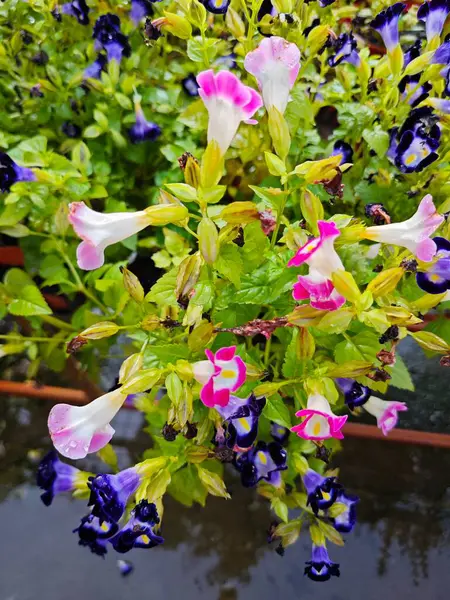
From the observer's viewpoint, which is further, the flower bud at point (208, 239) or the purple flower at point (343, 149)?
the purple flower at point (343, 149)

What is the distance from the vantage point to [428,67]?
0.74m

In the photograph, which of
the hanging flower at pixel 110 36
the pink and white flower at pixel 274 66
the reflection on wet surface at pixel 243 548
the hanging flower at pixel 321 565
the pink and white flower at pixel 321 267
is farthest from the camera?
the reflection on wet surface at pixel 243 548

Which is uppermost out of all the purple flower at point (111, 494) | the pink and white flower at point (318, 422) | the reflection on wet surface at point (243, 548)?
the pink and white flower at point (318, 422)

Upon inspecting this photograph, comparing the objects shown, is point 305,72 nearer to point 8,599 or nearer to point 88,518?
point 88,518

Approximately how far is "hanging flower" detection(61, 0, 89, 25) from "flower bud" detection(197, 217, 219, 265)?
676 mm

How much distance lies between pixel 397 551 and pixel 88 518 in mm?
705

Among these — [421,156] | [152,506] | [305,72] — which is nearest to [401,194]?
[421,156]

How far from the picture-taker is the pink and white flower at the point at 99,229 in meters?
0.49

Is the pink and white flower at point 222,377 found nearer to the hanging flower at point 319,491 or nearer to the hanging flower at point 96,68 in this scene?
the hanging flower at point 319,491

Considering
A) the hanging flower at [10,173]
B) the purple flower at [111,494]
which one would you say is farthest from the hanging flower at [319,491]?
the hanging flower at [10,173]

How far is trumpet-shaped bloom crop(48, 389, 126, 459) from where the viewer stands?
1.66ft

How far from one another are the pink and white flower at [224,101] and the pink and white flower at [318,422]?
26cm

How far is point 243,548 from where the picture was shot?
1.13 metres

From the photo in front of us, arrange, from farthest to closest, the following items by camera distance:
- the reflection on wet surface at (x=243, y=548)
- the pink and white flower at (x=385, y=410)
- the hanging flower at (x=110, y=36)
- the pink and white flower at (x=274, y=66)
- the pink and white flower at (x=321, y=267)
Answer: the reflection on wet surface at (x=243, y=548)
the hanging flower at (x=110, y=36)
the pink and white flower at (x=385, y=410)
the pink and white flower at (x=274, y=66)
the pink and white flower at (x=321, y=267)
